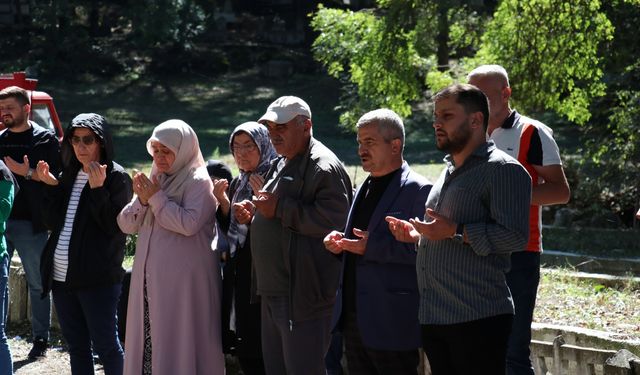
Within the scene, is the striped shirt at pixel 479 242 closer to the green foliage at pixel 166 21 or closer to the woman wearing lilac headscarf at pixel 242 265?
the woman wearing lilac headscarf at pixel 242 265

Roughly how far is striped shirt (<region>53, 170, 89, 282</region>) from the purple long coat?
396mm

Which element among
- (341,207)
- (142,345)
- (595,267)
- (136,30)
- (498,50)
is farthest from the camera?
(136,30)

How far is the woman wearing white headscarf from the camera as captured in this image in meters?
5.45

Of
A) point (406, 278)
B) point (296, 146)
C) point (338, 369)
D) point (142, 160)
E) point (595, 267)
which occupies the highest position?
point (296, 146)

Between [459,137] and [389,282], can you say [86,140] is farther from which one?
[459,137]

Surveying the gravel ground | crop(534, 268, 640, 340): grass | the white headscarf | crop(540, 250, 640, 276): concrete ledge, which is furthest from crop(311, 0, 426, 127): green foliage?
the white headscarf

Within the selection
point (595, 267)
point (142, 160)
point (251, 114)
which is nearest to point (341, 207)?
point (595, 267)

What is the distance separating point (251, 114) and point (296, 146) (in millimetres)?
23194

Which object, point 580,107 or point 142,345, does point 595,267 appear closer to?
point 580,107

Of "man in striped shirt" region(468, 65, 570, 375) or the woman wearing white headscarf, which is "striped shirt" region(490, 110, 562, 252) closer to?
"man in striped shirt" region(468, 65, 570, 375)

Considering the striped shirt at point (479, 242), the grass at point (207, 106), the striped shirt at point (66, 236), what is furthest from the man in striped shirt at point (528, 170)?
the grass at point (207, 106)

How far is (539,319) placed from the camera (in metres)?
7.22

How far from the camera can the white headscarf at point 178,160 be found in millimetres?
5414

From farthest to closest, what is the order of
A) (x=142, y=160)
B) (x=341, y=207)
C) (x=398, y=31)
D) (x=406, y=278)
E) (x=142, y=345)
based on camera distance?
(x=142, y=160)
(x=398, y=31)
(x=142, y=345)
(x=341, y=207)
(x=406, y=278)
